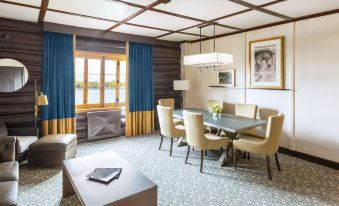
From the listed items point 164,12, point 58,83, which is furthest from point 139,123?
point 164,12

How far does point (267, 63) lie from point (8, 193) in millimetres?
4610

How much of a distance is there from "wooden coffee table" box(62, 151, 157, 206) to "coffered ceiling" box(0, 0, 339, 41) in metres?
2.30

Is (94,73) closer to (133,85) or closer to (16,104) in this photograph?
(133,85)

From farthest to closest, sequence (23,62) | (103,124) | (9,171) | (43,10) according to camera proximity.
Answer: (103,124) < (23,62) < (43,10) < (9,171)

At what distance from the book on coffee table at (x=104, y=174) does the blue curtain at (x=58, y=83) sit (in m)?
2.71

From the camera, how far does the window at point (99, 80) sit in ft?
16.7

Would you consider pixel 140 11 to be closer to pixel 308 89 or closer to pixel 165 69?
pixel 165 69

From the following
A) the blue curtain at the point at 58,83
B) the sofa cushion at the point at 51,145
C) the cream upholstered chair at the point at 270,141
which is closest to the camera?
the cream upholstered chair at the point at 270,141

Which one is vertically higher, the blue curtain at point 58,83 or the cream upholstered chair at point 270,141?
the blue curtain at point 58,83

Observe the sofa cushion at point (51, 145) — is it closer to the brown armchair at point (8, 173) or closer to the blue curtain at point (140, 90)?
the brown armchair at point (8, 173)

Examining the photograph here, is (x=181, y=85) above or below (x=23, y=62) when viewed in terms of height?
below

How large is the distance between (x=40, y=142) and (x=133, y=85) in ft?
8.56

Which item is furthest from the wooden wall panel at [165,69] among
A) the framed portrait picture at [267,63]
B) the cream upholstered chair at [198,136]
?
the cream upholstered chair at [198,136]

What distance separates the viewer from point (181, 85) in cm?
595
